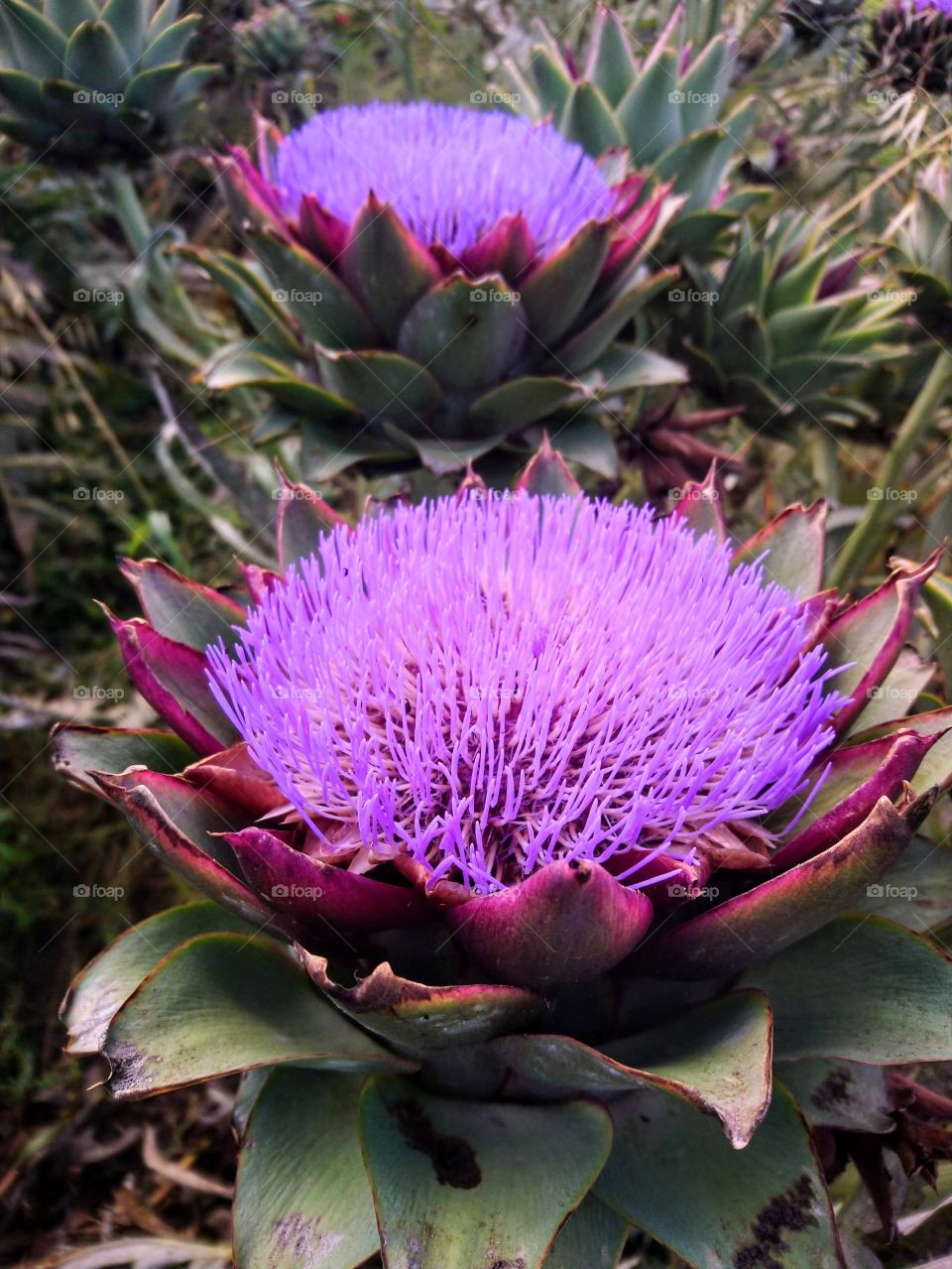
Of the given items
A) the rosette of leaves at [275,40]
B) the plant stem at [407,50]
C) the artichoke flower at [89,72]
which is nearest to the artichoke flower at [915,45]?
the plant stem at [407,50]

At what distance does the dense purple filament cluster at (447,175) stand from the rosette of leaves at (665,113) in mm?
113

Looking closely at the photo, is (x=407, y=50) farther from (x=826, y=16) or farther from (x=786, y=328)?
(x=786, y=328)

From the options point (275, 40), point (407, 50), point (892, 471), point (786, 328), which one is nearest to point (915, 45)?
point (786, 328)

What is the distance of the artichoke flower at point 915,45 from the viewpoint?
1165 millimetres

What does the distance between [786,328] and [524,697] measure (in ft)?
2.45

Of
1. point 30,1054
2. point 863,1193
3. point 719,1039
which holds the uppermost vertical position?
point 719,1039

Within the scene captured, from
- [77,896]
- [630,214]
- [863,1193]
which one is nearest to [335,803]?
[863,1193]

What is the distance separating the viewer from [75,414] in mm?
2047

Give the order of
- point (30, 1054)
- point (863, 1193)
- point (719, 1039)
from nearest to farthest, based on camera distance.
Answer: point (719, 1039) < point (863, 1193) < point (30, 1054)

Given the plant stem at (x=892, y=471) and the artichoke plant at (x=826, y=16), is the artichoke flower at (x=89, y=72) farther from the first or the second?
the plant stem at (x=892, y=471)

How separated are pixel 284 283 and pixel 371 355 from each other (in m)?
0.17

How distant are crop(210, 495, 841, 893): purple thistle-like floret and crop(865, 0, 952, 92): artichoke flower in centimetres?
77

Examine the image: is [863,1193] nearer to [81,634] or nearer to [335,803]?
[335,803]

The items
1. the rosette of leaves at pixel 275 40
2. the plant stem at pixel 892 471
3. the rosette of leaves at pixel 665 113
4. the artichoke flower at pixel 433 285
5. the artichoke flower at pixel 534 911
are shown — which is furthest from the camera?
the rosette of leaves at pixel 275 40
